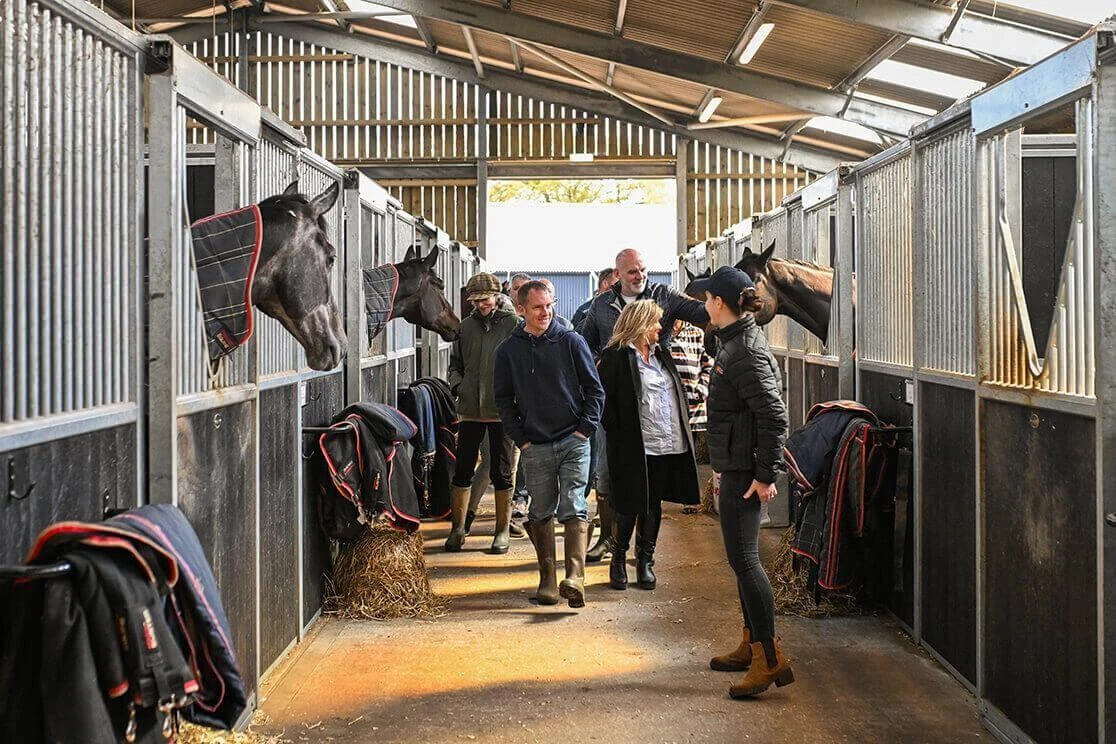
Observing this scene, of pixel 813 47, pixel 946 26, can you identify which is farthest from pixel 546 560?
pixel 813 47

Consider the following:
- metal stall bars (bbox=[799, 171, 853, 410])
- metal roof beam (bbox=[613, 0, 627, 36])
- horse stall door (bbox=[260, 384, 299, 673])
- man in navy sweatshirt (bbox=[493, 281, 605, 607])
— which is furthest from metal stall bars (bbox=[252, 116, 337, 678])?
metal roof beam (bbox=[613, 0, 627, 36])

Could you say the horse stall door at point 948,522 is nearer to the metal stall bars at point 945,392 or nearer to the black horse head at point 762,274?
the metal stall bars at point 945,392

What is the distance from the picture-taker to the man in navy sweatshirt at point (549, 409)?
4.92 metres

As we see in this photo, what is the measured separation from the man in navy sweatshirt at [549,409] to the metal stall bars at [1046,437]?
1893 mm

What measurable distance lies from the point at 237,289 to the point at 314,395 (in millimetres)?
1469

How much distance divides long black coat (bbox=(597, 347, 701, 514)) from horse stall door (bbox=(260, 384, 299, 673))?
160 cm

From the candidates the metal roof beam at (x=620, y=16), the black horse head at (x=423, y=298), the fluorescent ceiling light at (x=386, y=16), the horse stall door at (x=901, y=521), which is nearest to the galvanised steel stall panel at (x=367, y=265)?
the black horse head at (x=423, y=298)

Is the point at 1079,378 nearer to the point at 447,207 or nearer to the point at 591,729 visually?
the point at 591,729

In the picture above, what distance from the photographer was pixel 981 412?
350 cm

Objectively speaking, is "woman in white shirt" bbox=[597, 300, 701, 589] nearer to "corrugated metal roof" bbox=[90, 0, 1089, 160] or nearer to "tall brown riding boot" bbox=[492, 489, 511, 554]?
"tall brown riding boot" bbox=[492, 489, 511, 554]

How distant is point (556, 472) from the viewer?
499cm

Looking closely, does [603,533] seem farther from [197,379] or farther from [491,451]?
[197,379]

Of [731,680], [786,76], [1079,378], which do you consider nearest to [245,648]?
[731,680]

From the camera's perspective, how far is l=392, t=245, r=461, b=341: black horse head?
6359mm
